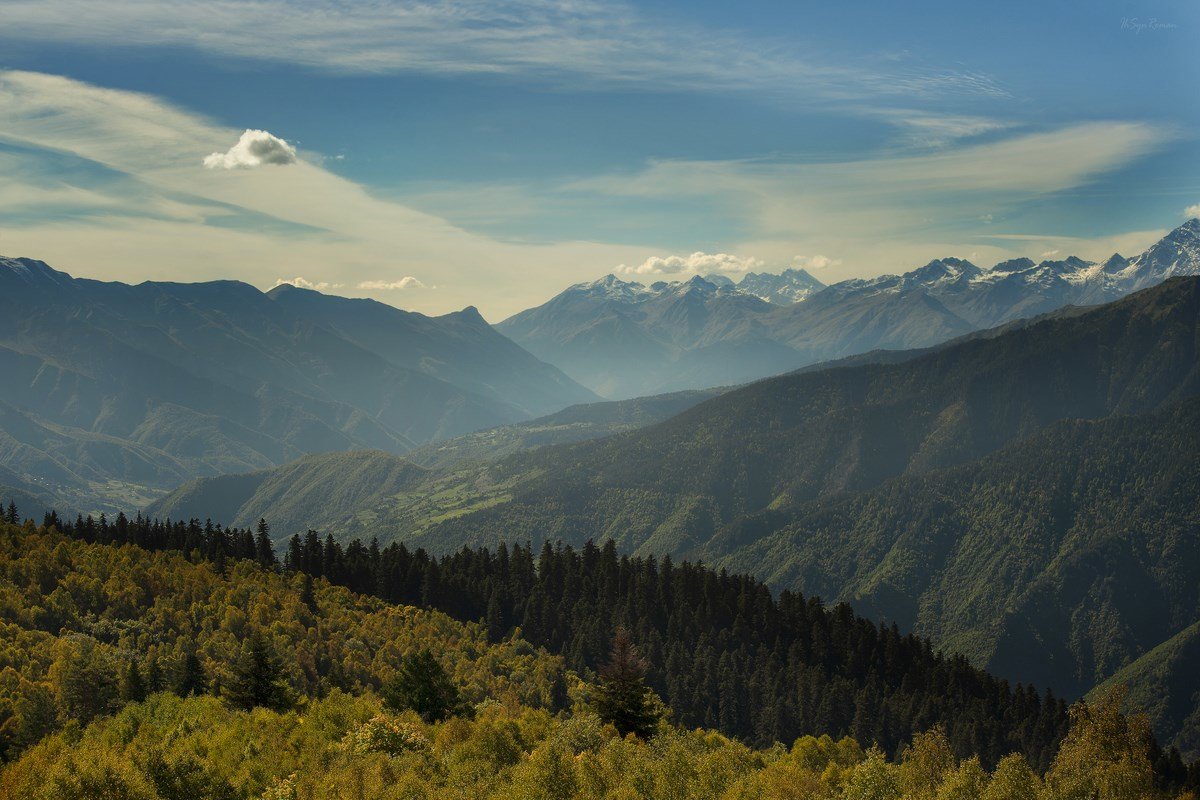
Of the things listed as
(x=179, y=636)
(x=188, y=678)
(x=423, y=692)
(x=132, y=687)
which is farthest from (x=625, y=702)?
(x=179, y=636)

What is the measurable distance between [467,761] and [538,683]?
81.3 metres

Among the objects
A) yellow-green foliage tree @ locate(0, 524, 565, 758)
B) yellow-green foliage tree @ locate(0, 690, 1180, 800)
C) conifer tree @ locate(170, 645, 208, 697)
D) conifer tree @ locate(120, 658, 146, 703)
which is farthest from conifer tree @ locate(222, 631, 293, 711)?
conifer tree @ locate(120, 658, 146, 703)

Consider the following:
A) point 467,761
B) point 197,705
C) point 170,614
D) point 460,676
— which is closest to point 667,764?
point 467,761

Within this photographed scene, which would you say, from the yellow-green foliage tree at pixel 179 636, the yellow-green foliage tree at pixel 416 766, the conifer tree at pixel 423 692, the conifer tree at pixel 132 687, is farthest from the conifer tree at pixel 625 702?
the conifer tree at pixel 132 687

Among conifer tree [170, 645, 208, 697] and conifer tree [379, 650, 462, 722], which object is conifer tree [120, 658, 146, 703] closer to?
conifer tree [170, 645, 208, 697]

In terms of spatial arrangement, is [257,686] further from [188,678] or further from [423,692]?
[423,692]

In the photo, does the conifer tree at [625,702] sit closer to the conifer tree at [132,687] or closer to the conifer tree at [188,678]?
the conifer tree at [188,678]

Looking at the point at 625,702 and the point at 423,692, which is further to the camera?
the point at 423,692

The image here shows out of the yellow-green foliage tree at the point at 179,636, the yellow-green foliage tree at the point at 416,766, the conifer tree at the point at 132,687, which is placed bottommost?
the yellow-green foliage tree at the point at 179,636

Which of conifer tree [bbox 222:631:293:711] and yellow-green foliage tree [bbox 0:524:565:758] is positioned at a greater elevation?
conifer tree [bbox 222:631:293:711]

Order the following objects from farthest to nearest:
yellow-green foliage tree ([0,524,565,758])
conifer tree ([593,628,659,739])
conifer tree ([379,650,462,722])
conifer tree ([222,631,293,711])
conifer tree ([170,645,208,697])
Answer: conifer tree ([379,650,462,722])
conifer tree ([170,645,208,697])
conifer tree ([593,628,659,739])
yellow-green foliage tree ([0,524,565,758])
conifer tree ([222,631,293,711])

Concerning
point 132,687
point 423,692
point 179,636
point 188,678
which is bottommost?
point 179,636

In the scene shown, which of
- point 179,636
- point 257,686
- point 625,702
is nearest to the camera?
point 257,686

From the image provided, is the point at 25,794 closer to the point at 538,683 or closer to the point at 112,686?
the point at 112,686
